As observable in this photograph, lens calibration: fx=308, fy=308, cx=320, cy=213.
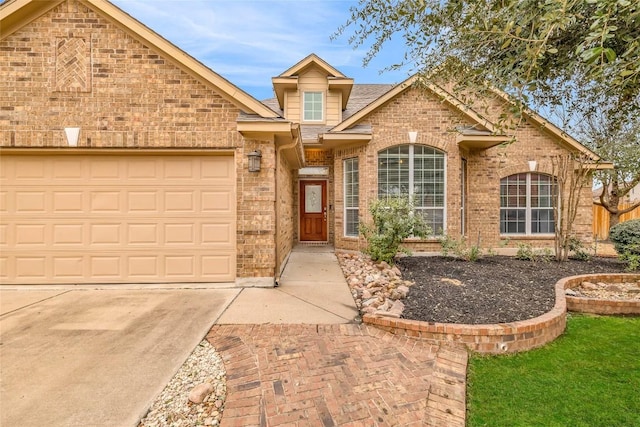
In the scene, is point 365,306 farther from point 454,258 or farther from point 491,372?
point 454,258

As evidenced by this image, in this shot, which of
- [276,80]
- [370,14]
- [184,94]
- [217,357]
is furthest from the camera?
[276,80]

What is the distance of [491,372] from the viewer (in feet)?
10.5

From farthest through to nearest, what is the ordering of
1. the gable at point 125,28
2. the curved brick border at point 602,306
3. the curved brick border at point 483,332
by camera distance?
the gable at point 125,28 → the curved brick border at point 602,306 → the curved brick border at point 483,332

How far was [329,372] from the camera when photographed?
2.90 meters

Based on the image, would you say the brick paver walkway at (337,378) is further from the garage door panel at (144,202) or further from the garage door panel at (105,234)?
the garage door panel at (105,234)

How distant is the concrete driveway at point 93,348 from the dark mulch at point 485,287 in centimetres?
293

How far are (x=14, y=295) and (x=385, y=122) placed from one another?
9.13 meters

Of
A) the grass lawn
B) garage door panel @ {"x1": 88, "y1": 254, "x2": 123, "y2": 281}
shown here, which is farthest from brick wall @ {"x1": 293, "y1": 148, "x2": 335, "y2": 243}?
the grass lawn

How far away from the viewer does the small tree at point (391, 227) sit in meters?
7.05

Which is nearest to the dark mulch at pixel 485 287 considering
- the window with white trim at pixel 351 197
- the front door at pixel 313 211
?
the window with white trim at pixel 351 197

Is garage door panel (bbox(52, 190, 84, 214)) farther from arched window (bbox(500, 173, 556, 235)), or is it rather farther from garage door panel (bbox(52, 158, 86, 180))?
arched window (bbox(500, 173, 556, 235))

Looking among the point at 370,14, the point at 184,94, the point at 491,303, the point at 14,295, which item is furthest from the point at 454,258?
the point at 14,295

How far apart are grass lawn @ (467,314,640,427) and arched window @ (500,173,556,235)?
275 inches

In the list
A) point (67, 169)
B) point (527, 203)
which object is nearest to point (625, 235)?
point (527, 203)
